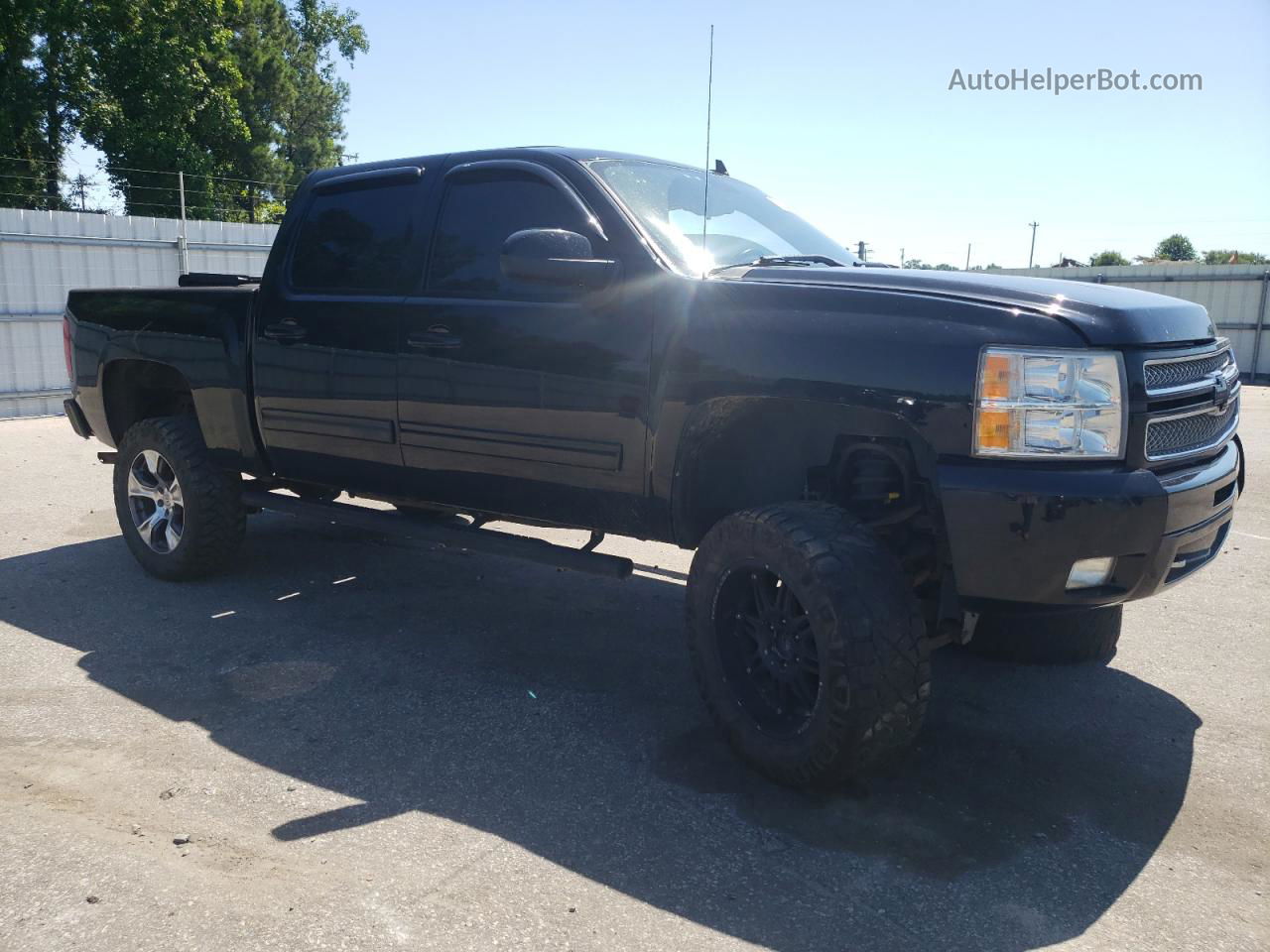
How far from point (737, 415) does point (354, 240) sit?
227 cm

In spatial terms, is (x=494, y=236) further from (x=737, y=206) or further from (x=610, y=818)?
(x=610, y=818)

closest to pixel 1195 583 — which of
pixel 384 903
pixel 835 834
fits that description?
pixel 835 834

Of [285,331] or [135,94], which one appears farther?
[135,94]

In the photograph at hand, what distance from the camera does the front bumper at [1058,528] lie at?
2.82 meters

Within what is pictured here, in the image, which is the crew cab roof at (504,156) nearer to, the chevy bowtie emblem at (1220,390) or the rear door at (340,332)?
the rear door at (340,332)

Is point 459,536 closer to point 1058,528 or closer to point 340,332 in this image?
point 340,332

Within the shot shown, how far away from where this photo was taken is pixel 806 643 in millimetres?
3230

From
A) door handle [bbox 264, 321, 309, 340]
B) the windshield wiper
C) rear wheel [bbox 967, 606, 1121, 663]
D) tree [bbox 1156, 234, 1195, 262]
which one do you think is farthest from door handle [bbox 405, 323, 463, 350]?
tree [bbox 1156, 234, 1195, 262]

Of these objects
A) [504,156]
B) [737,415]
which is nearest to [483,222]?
[504,156]

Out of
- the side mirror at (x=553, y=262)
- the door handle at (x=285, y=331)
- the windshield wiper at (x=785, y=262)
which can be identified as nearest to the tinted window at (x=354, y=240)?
the door handle at (x=285, y=331)

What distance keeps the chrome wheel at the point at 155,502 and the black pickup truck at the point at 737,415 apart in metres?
0.15

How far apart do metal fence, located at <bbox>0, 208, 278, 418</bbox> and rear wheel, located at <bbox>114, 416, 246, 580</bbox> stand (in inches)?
335

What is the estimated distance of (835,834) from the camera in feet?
9.89

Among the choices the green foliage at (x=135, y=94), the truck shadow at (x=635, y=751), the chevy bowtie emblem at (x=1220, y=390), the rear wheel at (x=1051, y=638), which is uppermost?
the green foliage at (x=135, y=94)
